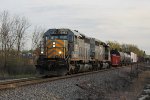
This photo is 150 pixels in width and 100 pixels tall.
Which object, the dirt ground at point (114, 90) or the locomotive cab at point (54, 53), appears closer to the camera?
the dirt ground at point (114, 90)

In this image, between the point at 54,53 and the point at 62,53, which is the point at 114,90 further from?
the point at 54,53

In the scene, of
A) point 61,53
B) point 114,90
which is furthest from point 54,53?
point 114,90

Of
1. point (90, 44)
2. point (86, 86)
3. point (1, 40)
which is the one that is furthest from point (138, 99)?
point (1, 40)

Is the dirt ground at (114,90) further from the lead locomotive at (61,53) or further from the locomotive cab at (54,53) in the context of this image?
the locomotive cab at (54,53)

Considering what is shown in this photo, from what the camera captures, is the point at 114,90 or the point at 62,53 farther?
the point at 62,53

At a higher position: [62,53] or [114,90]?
[62,53]

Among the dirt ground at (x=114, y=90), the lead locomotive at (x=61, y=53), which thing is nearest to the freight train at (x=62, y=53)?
the lead locomotive at (x=61, y=53)

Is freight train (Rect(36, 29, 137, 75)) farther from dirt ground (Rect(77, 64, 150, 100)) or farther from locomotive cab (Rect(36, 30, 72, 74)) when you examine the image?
dirt ground (Rect(77, 64, 150, 100))

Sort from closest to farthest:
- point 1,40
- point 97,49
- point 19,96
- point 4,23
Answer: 1. point 19,96
2. point 97,49
3. point 1,40
4. point 4,23

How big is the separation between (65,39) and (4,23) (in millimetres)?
25195

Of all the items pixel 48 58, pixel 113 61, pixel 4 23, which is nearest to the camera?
pixel 48 58

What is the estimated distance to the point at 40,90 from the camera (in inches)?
568

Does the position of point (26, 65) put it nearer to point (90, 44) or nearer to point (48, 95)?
point (90, 44)

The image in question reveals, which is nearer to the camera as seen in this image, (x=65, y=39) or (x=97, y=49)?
(x=65, y=39)
